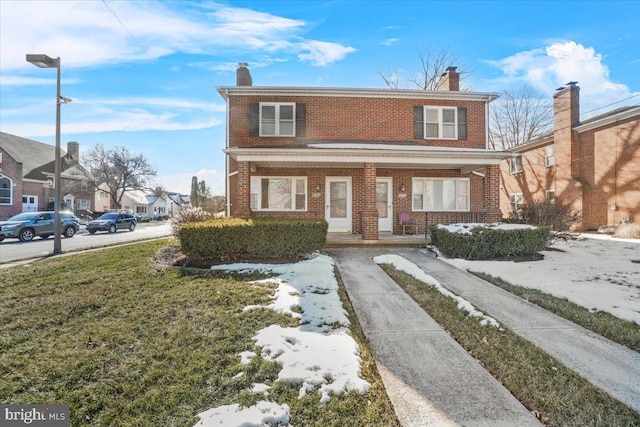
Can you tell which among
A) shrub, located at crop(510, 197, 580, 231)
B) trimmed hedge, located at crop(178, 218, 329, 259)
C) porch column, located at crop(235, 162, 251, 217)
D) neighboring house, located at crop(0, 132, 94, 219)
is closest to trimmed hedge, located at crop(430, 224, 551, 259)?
shrub, located at crop(510, 197, 580, 231)

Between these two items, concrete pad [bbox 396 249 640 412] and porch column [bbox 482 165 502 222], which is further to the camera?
porch column [bbox 482 165 502 222]

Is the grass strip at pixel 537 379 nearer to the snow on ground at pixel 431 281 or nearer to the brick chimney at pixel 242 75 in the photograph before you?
the snow on ground at pixel 431 281

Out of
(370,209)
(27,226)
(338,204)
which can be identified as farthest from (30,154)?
(370,209)

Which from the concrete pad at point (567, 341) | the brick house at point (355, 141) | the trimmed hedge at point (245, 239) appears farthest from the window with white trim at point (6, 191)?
the concrete pad at point (567, 341)

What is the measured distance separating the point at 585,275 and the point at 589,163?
13951mm

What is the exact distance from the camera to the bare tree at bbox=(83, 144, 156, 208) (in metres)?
37.2

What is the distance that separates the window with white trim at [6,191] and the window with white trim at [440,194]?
34392mm

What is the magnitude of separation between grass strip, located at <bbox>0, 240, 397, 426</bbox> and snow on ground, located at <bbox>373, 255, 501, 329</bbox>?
6.98 feet

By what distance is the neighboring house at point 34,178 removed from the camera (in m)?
27.0

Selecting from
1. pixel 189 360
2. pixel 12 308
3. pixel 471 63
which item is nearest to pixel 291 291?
pixel 189 360

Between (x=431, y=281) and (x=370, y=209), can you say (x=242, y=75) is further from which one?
(x=431, y=281)

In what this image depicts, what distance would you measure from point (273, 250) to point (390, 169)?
275 inches

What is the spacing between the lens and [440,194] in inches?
510
